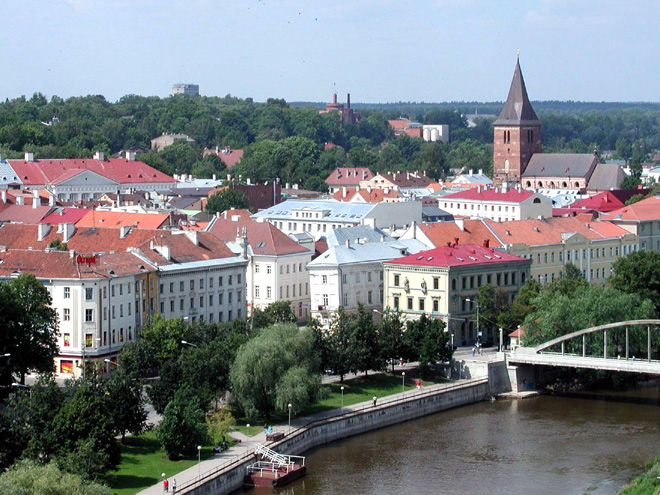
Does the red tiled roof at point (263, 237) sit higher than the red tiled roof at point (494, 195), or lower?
lower

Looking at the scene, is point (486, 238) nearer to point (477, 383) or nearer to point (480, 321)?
point (480, 321)

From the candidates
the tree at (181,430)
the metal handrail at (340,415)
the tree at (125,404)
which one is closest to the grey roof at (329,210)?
the metal handrail at (340,415)

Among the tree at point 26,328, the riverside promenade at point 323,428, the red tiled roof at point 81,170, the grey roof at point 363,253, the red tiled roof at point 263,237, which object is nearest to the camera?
the riverside promenade at point 323,428

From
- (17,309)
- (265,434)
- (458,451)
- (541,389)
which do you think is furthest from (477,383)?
(17,309)

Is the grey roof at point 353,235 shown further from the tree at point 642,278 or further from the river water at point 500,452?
the river water at point 500,452

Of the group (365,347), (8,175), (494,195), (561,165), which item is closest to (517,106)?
(561,165)

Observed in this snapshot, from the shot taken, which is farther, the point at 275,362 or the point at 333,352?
the point at 333,352
